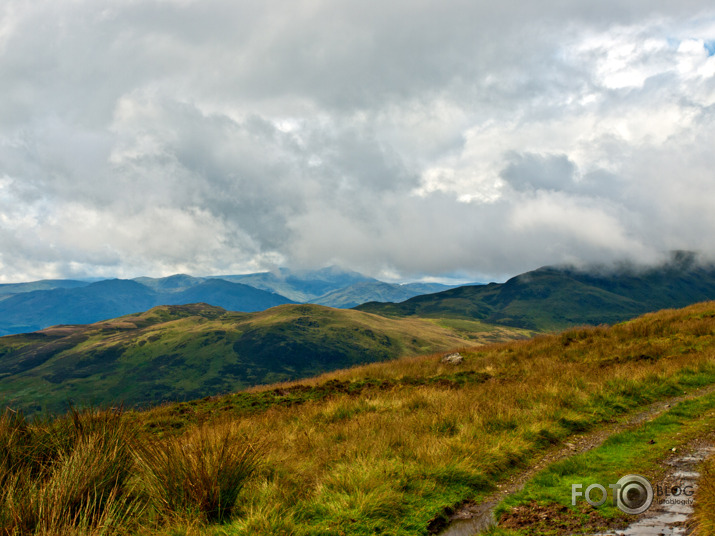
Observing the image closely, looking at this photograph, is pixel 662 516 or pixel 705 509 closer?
pixel 705 509

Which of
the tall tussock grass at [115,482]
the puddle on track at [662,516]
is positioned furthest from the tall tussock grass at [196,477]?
the puddle on track at [662,516]

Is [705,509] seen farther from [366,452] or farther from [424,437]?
[366,452]

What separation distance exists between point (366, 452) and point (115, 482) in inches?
163

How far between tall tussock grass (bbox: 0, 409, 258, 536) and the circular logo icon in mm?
5492

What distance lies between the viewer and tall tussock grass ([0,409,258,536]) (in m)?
4.27

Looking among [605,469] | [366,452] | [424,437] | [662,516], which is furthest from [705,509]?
[366,452]

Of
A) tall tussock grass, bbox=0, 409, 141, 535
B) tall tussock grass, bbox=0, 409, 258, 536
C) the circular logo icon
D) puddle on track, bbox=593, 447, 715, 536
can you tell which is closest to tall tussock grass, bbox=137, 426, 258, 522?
tall tussock grass, bbox=0, 409, 258, 536

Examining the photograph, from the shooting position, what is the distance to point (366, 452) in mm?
6902

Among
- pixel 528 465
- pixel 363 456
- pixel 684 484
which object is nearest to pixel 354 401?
pixel 363 456

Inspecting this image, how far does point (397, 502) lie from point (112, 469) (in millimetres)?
4363

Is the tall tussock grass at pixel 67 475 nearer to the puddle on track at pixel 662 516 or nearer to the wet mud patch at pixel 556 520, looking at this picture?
the puddle on track at pixel 662 516

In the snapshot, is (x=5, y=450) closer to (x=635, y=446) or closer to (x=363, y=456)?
(x=363, y=456)

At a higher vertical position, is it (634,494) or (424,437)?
(424,437)

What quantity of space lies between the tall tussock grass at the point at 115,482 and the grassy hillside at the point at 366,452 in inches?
1.1
